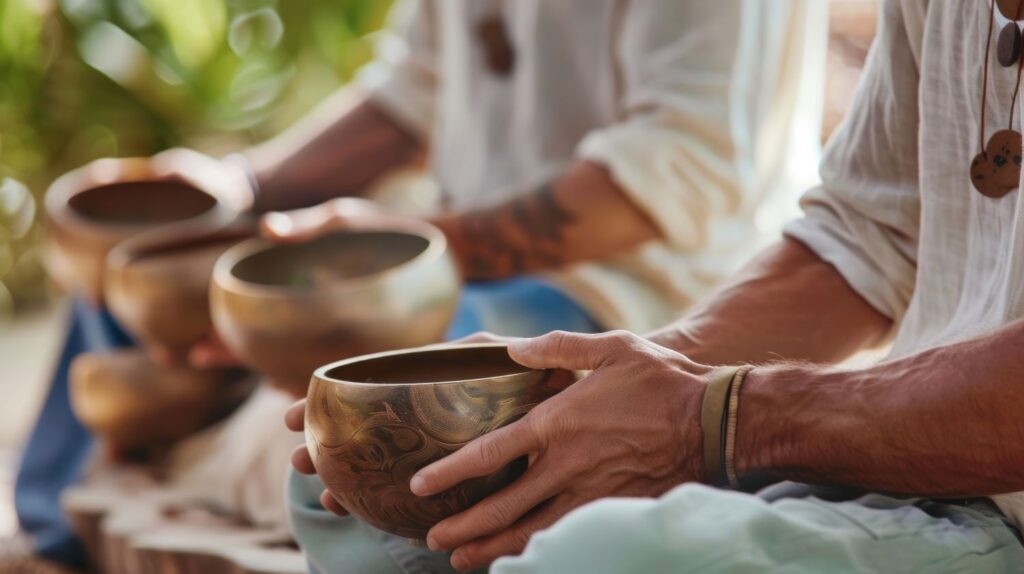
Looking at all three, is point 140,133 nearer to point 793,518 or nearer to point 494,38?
point 494,38

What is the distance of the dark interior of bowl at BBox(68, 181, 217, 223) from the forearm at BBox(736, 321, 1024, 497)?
5.53 ft

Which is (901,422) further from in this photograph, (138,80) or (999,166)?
(138,80)

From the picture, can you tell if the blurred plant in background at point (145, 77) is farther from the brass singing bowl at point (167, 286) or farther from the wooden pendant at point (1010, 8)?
the wooden pendant at point (1010, 8)

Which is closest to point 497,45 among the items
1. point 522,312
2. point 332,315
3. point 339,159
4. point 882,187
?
point 522,312

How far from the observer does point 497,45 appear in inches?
85.3

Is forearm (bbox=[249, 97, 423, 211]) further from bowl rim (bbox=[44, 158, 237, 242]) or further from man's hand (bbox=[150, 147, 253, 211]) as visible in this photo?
bowl rim (bbox=[44, 158, 237, 242])

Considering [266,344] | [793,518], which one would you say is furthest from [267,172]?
[793,518]

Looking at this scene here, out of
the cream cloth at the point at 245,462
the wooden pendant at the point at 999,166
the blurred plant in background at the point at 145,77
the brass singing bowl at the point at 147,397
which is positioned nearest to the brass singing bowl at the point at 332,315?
the cream cloth at the point at 245,462

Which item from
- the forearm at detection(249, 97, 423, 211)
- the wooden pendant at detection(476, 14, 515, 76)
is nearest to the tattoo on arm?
the wooden pendant at detection(476, 14, 515, 76)

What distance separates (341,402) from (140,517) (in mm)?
1162

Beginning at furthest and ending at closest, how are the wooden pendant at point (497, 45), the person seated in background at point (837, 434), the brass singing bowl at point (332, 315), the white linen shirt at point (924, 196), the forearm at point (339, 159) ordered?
the forearm at point (339, 159) → the wooden pendant at point (497, 45) → the brass singing bowl at point (332, 315) → the white linen shirt at point (924, 196) → the person seated in background at point (837, 434)

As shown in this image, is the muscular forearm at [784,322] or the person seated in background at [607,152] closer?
the muscular forearm at [784,322]

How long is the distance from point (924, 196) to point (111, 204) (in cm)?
180

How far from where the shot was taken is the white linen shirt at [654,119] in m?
1.87
